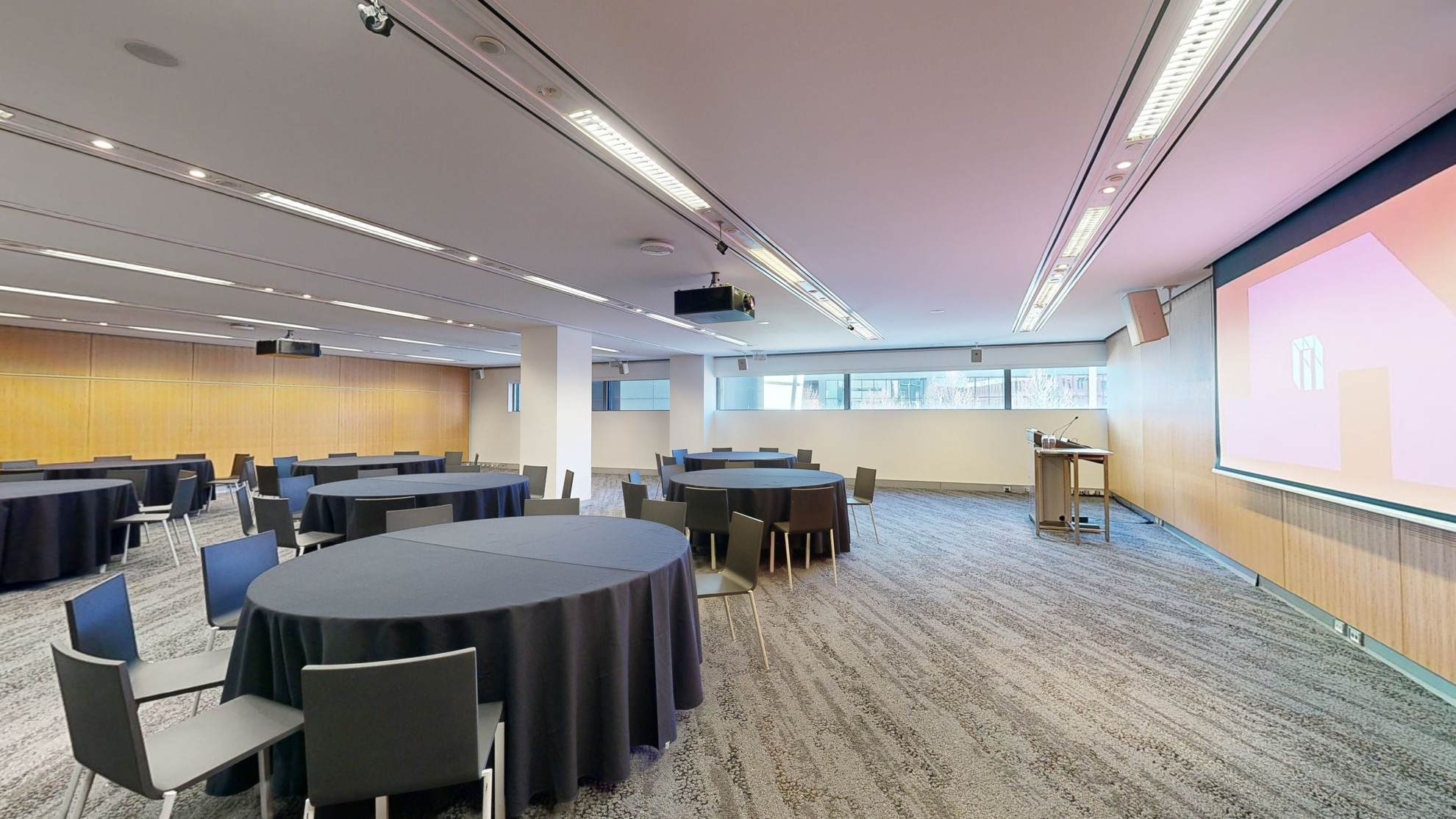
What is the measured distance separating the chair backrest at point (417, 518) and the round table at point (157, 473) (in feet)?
20.7

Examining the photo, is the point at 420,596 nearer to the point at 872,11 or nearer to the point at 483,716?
the point at 483,716

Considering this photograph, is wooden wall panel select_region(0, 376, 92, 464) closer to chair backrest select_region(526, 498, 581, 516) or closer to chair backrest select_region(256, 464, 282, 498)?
chair backrest select_region(256, 464, 282, 498)

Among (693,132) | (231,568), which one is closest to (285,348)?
(231,568)

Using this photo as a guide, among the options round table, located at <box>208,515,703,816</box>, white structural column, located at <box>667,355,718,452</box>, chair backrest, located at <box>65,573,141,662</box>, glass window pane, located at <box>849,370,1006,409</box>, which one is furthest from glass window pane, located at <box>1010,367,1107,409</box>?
chair backrest, located at <box>65,573,141,662</box>

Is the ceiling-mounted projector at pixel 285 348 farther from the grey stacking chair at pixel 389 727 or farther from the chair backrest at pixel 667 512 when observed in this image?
the grey stacking chair at pixel 389 727

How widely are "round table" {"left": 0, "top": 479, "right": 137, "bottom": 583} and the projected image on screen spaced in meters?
10.0

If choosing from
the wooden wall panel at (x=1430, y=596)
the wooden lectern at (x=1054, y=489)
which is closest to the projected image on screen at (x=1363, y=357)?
the wooden wall panel at (x=1430, y=596)

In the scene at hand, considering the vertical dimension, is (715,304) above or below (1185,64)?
below

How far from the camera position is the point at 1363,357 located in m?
3.41

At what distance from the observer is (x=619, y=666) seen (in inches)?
91.4

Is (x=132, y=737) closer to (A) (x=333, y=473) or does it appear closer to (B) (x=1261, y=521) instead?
(A) (x=333, y=473)

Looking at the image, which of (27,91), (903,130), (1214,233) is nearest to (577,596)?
(903,130)

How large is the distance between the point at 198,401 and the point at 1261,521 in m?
17.3

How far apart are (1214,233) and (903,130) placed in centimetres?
351
